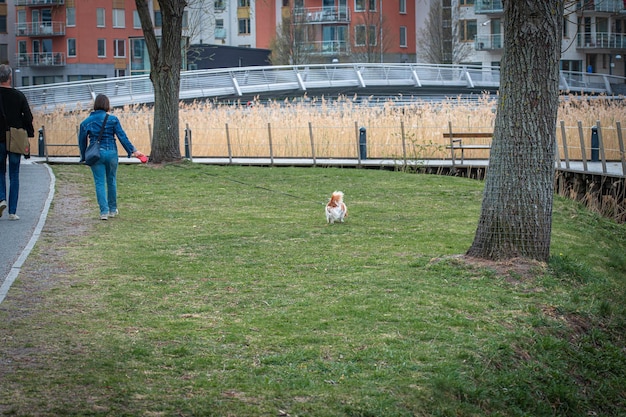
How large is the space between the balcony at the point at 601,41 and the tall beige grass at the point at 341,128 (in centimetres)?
4303

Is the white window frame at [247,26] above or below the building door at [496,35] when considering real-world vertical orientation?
above

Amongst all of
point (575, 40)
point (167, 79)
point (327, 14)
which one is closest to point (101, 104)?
point (167, 79)

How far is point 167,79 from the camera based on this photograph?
2352 centimetres

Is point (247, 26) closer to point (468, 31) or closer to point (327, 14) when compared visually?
point (327, 14)

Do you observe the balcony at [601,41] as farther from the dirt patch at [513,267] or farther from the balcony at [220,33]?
the dirt patch at [513,267]

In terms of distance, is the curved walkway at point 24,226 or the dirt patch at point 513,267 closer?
the curved walkway at point 24,226

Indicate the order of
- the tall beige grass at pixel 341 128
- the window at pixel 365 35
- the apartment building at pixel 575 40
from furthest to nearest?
the apartment building at pixel 575 40 < the window at pixel 365 35 < the tall beige grass at pixel 341 128

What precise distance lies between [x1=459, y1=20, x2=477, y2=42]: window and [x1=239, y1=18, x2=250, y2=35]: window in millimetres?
20361

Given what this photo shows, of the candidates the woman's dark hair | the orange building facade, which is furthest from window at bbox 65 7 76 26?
the woman's dark hair

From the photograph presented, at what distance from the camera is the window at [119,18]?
Answer: 8169 cm

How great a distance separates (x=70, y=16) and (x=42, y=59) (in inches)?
173

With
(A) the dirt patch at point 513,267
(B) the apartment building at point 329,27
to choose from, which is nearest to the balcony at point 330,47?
(B) the apartment building at point 329,27

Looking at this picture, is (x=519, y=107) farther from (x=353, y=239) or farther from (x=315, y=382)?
(x=315, y=382)

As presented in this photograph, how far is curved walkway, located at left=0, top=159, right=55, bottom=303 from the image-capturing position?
30.5 feet
